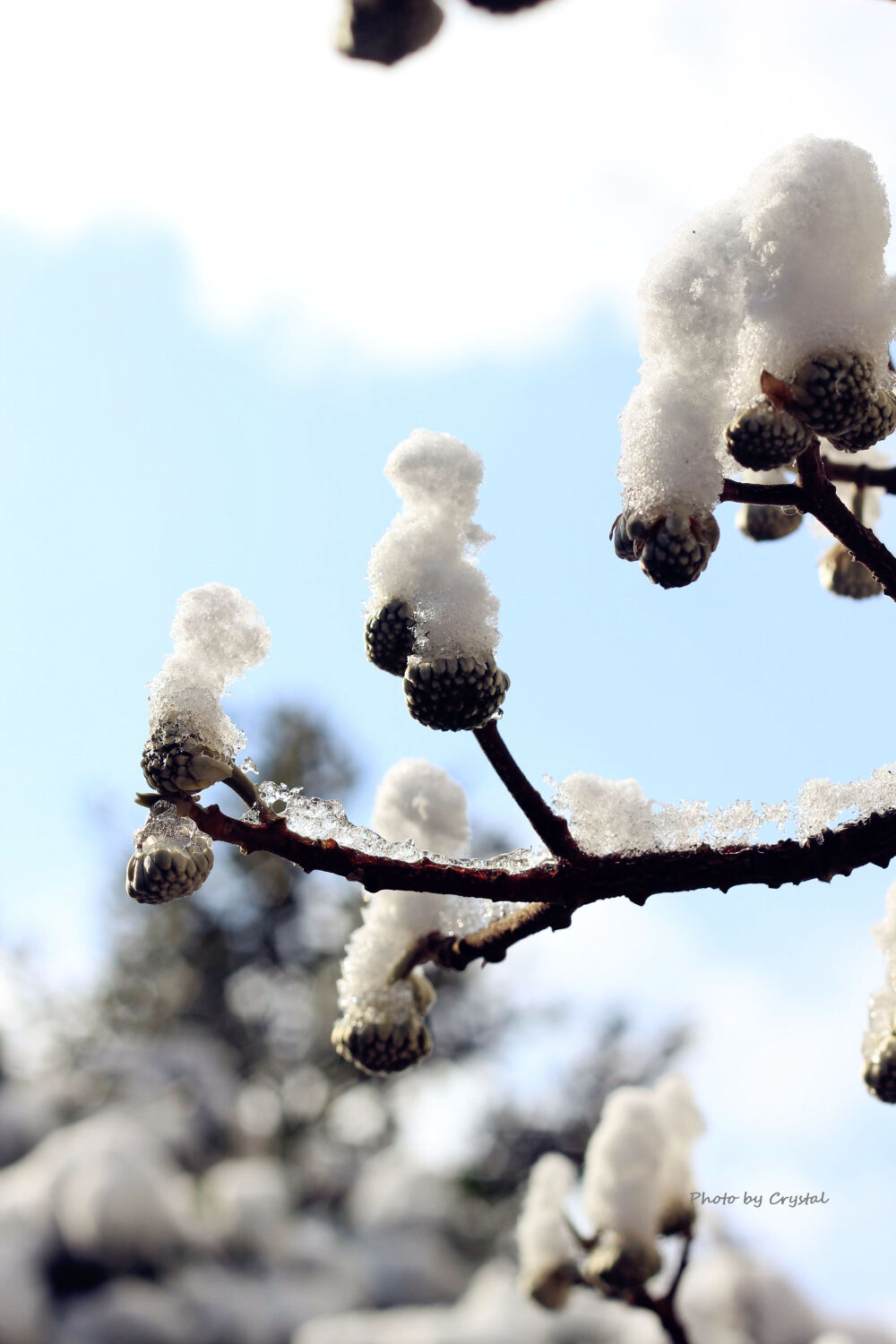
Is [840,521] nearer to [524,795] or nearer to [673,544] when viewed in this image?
[673,544]

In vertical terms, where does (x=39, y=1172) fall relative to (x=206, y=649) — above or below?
below

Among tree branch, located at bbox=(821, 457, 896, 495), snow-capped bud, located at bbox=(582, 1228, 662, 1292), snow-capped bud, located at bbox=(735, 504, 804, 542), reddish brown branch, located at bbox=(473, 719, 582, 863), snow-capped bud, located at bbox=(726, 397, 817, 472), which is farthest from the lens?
snow-capped bud, located at bbox=(582, 1228, 662, 1292)

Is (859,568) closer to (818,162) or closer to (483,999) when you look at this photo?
(818,162)

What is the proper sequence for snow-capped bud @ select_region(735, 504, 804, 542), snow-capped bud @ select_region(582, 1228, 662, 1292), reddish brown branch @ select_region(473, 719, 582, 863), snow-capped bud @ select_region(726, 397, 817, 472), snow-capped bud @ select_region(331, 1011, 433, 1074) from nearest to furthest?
snow-capped bud @ select_region(726, 397, 817, 472), reddish brown branch @ select_region(473, 719, 582, 863), snow-capped bud @ select_region(331, 1011, 433, 1074), snow-capped bud @ select_region(735, 504, 804, 542), snow-capped bud @ select_region(582, 1228, 662, 1292)

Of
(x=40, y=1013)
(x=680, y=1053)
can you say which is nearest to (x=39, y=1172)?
(x=40, y=1013)

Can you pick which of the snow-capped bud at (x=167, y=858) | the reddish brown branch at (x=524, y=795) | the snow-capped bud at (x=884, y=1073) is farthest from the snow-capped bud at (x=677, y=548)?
the snow-capped bud at (x=884, y=1073)

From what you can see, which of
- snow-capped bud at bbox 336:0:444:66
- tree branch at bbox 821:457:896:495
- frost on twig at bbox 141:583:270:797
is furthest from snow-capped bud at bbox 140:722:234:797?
tree branch at bbox 821:457:896:495

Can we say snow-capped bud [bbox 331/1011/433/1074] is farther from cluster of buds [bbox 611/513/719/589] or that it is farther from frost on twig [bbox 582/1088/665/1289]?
frost on twig [bbox 582/1088/665/1289]
